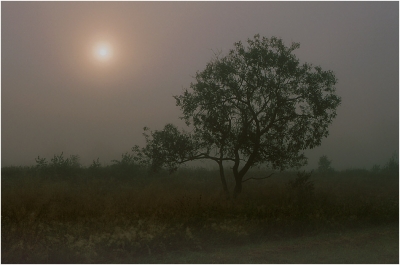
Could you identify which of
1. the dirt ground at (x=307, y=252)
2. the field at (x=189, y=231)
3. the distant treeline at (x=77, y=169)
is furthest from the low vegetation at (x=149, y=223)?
the distant treeline at (x=77, y=169)

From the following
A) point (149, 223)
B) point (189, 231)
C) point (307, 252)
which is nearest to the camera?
point (307, 252)

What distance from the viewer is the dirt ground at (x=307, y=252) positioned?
28.5ft

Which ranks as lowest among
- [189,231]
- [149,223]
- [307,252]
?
[307,252]

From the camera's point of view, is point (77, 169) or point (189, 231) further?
point (77, 169)

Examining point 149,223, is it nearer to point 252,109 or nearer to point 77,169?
point 252,109

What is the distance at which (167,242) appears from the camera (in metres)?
9.88

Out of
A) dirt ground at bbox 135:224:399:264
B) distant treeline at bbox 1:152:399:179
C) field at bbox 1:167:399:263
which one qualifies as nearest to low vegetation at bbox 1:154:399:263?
field at bbox 1:167:399:263

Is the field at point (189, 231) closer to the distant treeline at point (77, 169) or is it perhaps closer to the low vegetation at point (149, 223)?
A: the low vegetation at point (149, 223)

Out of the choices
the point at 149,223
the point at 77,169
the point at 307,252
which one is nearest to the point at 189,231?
the point at 149,223

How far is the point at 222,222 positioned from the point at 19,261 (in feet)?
18.6

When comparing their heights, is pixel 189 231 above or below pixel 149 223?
below

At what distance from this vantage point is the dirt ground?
8.67 metres

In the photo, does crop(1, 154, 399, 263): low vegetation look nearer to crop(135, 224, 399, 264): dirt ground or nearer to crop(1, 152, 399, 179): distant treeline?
crop(135, 224, 399, 264): dirt ground

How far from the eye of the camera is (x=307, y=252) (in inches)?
368
